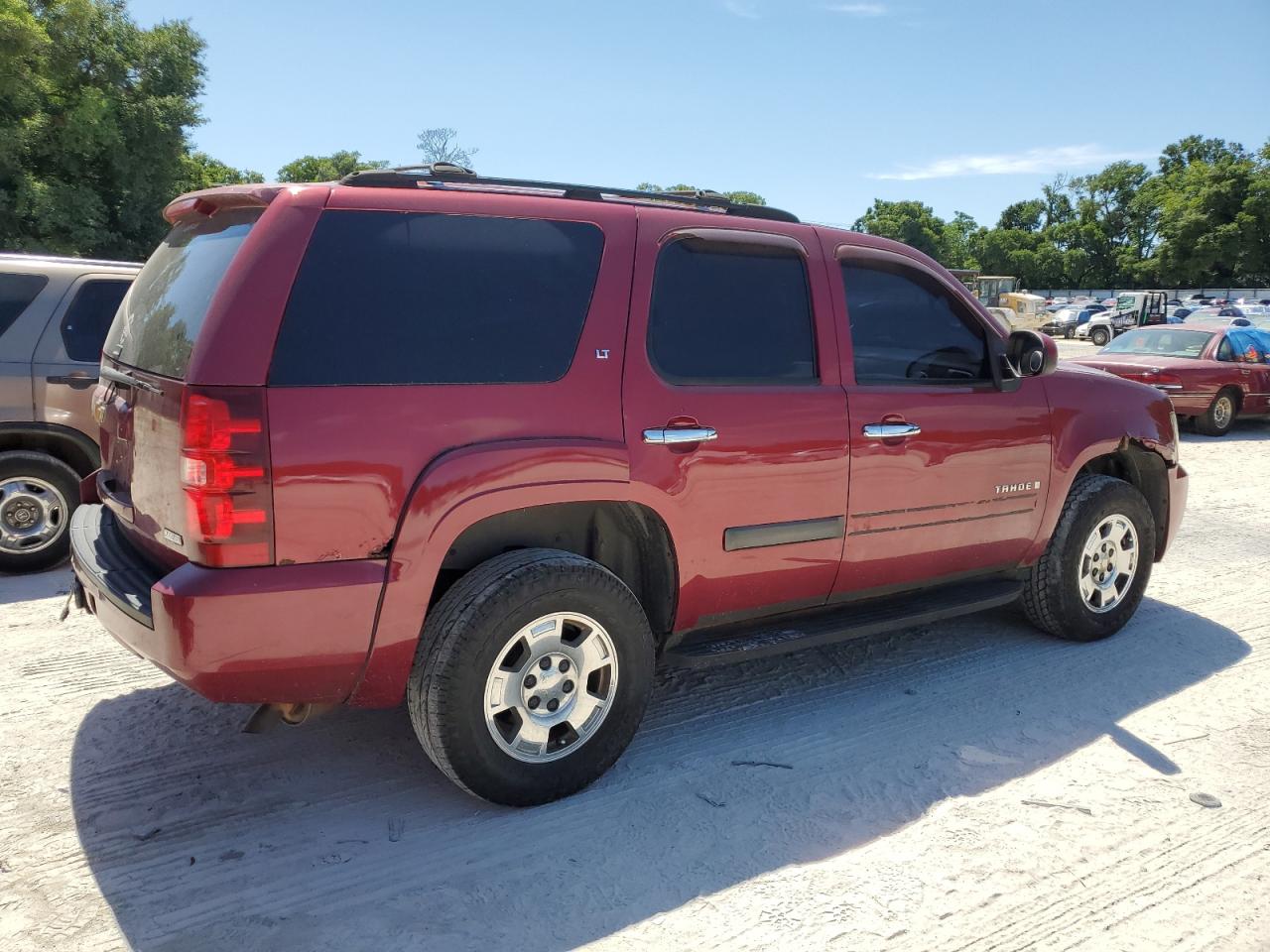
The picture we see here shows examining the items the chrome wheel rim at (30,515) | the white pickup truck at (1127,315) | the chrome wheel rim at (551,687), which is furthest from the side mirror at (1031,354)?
the white pickup truck at (1127,315)

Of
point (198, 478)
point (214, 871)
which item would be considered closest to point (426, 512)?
point (198, 478)

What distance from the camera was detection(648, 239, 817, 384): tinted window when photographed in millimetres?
3539

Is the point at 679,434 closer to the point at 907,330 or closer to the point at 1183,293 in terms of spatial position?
the point at 907,330

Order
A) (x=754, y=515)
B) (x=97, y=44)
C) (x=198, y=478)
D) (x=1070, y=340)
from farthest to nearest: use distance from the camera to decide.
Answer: (x=1070, y=340) → (x=97, y=44) → (x=754, y=515) → (x=198, y=478)

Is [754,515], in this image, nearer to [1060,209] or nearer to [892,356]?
[892,356]

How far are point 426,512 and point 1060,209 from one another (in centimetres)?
11718

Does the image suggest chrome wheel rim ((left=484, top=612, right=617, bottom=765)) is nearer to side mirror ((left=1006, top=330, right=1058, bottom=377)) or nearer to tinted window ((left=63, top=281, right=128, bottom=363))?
side mirror ((left=1006, top=330, right=1058, bottom=377))

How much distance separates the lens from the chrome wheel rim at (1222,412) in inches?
533

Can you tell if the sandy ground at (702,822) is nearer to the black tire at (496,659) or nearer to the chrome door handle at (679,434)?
the black tire at (496,659)

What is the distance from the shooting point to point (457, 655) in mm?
3031

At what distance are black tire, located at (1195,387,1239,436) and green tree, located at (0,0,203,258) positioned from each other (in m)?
22.6

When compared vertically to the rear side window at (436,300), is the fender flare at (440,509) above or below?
below

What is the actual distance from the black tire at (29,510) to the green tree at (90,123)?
1833cm

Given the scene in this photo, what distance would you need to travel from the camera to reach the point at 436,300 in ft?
10.1
